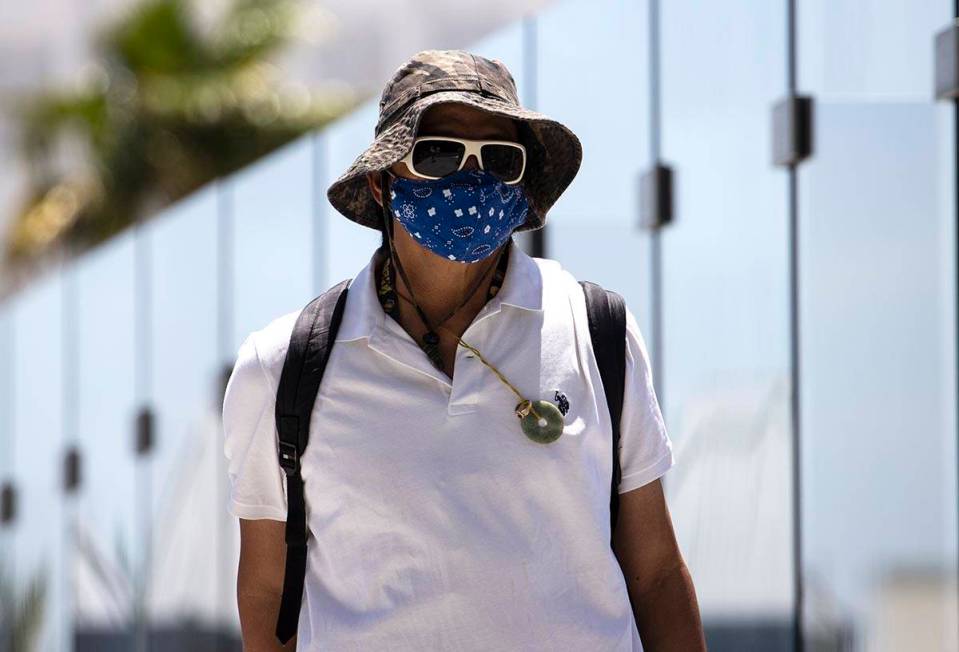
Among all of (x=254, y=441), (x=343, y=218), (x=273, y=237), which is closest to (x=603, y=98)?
(x=343, y=218)

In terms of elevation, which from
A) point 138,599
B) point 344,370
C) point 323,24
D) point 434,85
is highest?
point 323,24

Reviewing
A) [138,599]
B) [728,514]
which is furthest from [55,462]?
[728,514]

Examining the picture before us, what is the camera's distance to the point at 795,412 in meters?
4.01

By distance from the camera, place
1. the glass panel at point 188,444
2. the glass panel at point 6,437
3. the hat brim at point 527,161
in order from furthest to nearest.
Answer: the glass panel at point 6,437
the glass panel at point 188,444
the hat brim at point 527,161

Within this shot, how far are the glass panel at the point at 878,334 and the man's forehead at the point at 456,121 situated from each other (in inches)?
52.3

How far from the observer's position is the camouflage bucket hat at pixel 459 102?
254cm

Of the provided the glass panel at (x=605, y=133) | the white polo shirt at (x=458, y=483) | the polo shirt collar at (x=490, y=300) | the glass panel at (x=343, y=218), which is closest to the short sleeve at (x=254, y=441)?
the white polo shirt at (x=458, y=483)

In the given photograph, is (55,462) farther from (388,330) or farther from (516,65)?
(388,330)

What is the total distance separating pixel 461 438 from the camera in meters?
2.45

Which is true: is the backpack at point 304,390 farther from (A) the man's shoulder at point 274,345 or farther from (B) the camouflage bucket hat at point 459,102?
(B) the camouflage bucket hat at point 459,102

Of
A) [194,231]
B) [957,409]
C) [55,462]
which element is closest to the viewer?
[957,409]

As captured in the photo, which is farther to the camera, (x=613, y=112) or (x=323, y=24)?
(x=323, y=24)

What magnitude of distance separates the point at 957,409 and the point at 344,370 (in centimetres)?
149

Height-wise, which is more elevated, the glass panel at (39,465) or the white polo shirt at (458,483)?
the white polo shirt at (458,483)
